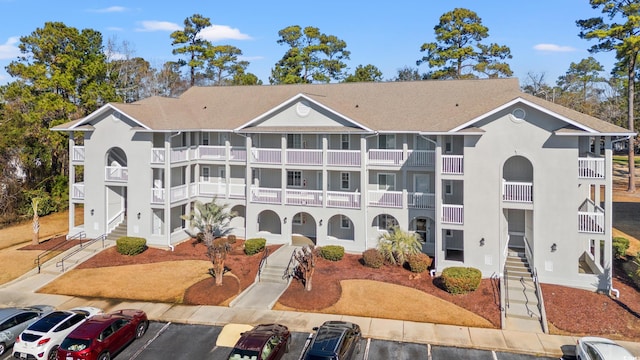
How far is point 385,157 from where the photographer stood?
2992cm

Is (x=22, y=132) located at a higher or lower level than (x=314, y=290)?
higher

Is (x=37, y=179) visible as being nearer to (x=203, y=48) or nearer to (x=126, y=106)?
(x=126, y=106)

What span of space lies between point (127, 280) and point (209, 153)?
11.3m

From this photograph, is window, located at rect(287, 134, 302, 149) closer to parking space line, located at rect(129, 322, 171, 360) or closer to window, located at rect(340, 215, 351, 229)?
window, located at rect(340, 215, 351, 229)

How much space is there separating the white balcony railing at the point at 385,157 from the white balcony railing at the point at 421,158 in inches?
20.3

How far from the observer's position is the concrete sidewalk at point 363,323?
731 inches

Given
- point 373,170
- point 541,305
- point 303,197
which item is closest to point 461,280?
point 541,305

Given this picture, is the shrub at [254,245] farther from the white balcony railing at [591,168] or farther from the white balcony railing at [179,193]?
Answer: the white balcony railing at [591,168]

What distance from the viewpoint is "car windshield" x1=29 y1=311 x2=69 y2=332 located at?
1798 cm

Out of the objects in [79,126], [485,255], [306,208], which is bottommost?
[485,255]

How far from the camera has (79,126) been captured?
109ft

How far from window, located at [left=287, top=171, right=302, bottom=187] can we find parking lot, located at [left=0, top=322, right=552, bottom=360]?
1478 cm

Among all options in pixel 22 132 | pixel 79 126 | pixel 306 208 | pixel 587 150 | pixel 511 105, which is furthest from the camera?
pixel 22 132

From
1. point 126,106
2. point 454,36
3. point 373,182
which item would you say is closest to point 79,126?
point 126,106
